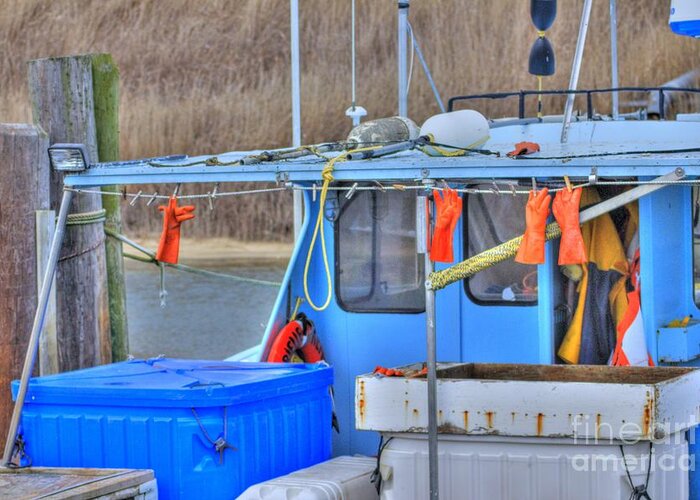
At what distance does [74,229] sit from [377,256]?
1.74 metres

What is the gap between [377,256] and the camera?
23.1 ft

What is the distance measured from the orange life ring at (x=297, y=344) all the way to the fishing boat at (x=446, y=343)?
0.04 ft

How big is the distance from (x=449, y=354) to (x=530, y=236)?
53.6 inches

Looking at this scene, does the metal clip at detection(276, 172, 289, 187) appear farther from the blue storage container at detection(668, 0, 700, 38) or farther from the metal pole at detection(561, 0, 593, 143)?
the blue storage container at detection(668, 0, 700, 38)

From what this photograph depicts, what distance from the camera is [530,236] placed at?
5652 millimetres

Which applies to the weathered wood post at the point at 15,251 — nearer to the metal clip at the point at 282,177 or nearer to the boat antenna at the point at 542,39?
the metal clip at the point at 282,177

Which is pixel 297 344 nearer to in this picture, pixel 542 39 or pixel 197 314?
pixel 542 39

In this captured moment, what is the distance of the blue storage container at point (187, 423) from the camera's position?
580 cm

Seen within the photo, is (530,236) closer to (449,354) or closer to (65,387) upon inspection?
(449,354)

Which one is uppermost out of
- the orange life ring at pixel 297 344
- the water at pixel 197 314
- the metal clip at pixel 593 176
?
the metal clip at pixel 593 176

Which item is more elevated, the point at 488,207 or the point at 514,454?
the point at 488,207

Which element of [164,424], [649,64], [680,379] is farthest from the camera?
[649,64]

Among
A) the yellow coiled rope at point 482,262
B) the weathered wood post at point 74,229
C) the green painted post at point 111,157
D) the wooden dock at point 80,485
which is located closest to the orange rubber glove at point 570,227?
the yellow coiled rope at point 482,262

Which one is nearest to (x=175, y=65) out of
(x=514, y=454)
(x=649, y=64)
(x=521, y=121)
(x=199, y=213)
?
(x=199, y=213)
